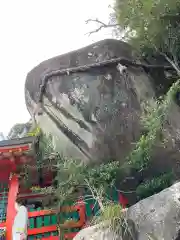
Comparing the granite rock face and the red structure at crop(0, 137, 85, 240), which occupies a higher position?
the granite rock face

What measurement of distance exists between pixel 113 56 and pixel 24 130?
7.70m

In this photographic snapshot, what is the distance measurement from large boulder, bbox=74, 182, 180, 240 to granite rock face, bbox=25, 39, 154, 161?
12.1 ft

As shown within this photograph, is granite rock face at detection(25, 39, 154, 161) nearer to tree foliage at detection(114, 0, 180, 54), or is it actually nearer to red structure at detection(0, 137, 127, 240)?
tree foliage at detection(114, 0, 180, 54)

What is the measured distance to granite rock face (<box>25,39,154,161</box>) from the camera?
1037 centimetres

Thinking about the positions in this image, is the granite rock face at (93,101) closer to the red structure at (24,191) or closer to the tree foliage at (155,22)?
the tree foliage at (155,22)

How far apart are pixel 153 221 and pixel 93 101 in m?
5.50

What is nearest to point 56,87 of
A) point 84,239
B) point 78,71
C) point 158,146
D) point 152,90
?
point 78,71

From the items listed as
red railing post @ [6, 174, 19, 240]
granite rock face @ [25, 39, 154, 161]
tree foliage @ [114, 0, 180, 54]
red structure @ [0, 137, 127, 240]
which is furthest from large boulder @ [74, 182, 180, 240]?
tree foliage @ [114, 0, 180, 54]

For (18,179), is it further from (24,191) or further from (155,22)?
(155,22)

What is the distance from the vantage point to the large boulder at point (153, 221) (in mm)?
5855

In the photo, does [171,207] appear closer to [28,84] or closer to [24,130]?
[28,84]

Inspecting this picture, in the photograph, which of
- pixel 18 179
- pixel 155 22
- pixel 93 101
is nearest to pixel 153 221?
pixel 18 179

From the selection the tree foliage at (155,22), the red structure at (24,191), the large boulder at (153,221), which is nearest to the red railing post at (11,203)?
the red structure at (24,191)

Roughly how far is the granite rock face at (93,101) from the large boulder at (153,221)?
3697 millimetres
